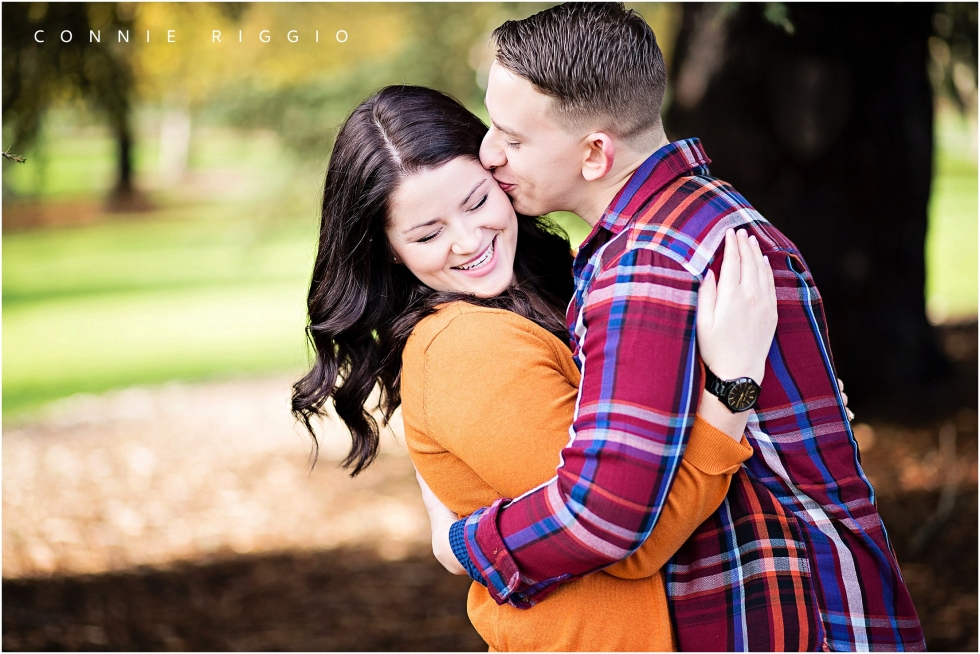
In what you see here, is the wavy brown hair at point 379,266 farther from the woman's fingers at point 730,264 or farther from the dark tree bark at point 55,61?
the dark tree bark at point 55,61

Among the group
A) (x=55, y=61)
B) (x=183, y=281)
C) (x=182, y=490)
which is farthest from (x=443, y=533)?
(x=183, y=281)

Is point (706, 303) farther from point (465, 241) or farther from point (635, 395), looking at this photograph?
point (465, 241)

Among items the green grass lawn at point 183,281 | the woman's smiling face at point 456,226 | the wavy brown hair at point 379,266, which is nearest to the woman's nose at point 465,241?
the woman's smiling face at point 456,226

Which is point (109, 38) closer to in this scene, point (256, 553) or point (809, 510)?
point (256, 553)

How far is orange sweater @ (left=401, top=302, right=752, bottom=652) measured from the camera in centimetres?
168

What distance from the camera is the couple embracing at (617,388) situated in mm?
1604

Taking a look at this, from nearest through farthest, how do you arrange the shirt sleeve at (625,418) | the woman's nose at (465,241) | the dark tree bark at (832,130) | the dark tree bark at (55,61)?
1. the shirt sleeve at (625,418)
2. the woman's nose at (465,241)
3. the dark tree bark at (55,61)
4. the dark tree bark at (832,130)

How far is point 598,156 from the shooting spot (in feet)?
6.25

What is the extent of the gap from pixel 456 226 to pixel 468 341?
1.10ft

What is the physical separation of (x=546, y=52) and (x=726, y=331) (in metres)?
0.69

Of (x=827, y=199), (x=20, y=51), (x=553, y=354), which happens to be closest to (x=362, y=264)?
(x=553, y=354)

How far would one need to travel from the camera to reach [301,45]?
1353 centimetres

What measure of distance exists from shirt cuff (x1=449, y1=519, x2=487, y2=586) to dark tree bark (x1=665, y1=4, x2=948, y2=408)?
13.5 ft

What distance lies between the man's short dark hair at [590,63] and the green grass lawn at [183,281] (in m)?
4.20
